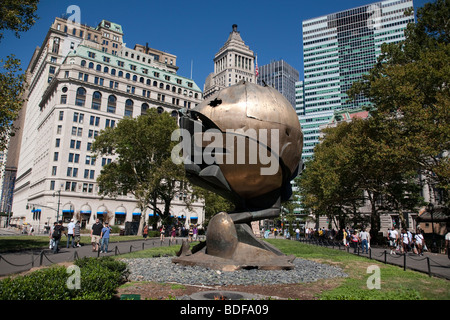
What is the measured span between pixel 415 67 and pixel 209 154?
19.9 m

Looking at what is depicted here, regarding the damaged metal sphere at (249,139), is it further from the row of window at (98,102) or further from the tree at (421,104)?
the row of window at (98,102)

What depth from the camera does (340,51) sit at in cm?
12962

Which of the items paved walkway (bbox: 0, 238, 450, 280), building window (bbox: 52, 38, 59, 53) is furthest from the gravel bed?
building window (bbox: 52, 38, 59, 53)

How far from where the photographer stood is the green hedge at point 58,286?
5383 mm

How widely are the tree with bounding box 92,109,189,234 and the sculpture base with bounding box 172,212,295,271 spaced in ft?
85.3

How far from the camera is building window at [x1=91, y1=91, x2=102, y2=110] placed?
6294 centimetres

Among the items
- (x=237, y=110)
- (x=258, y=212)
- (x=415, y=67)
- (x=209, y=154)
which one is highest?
(x=415, y=67)

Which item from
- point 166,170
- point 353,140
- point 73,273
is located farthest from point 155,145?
point 73,273

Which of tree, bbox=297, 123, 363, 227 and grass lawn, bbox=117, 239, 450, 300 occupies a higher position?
tree, bbox=297, 123, 363, 227

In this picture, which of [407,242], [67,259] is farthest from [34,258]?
[407,242]

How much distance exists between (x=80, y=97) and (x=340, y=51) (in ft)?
349

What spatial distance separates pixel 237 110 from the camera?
11133 mm

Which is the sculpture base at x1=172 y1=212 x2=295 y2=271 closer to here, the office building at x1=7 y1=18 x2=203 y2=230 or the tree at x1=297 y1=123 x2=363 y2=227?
the tree at x1=297 y1=123 x2=363 y2=227

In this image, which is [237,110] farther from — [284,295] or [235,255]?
[284,295]
